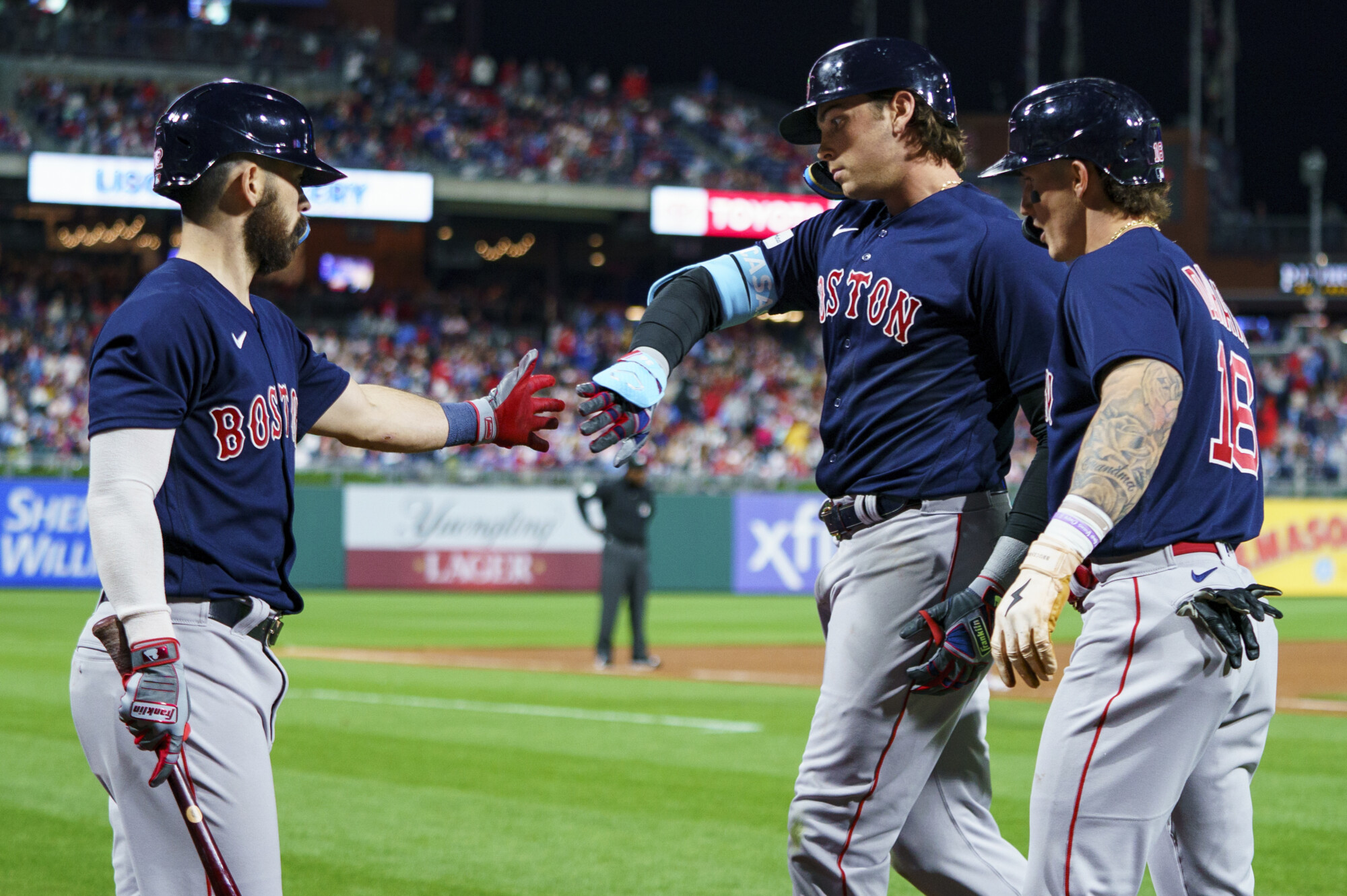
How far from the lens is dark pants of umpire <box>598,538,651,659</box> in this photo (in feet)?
48.9

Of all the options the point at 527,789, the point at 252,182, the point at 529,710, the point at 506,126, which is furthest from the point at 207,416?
the point at 506,126

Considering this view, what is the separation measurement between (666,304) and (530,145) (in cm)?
3586

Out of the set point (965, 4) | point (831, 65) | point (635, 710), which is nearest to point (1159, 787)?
point (831, 65)

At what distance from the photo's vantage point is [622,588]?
1498 cm

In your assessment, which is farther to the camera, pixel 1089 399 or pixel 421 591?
pixel 421 591

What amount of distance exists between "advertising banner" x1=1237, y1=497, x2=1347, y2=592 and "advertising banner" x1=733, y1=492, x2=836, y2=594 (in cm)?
767

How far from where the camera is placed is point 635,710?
37.6 ft

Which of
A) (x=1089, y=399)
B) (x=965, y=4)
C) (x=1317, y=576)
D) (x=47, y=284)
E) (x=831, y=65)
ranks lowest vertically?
(x=1317, y=576)

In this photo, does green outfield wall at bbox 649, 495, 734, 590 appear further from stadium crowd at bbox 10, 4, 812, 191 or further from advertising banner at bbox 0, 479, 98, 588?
stadium crowd at bbox 10, 4, 812, 191

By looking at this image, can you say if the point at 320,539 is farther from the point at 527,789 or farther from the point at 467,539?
the point at 527,789

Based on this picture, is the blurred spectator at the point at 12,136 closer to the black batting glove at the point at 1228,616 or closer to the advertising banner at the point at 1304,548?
the advertising banner at the point at 1304,548

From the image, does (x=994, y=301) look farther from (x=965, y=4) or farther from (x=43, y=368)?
(x=965, y=4)

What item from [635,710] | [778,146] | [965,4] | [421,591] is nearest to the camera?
[635,710]

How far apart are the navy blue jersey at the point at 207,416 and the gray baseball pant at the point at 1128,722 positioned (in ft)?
5.71
